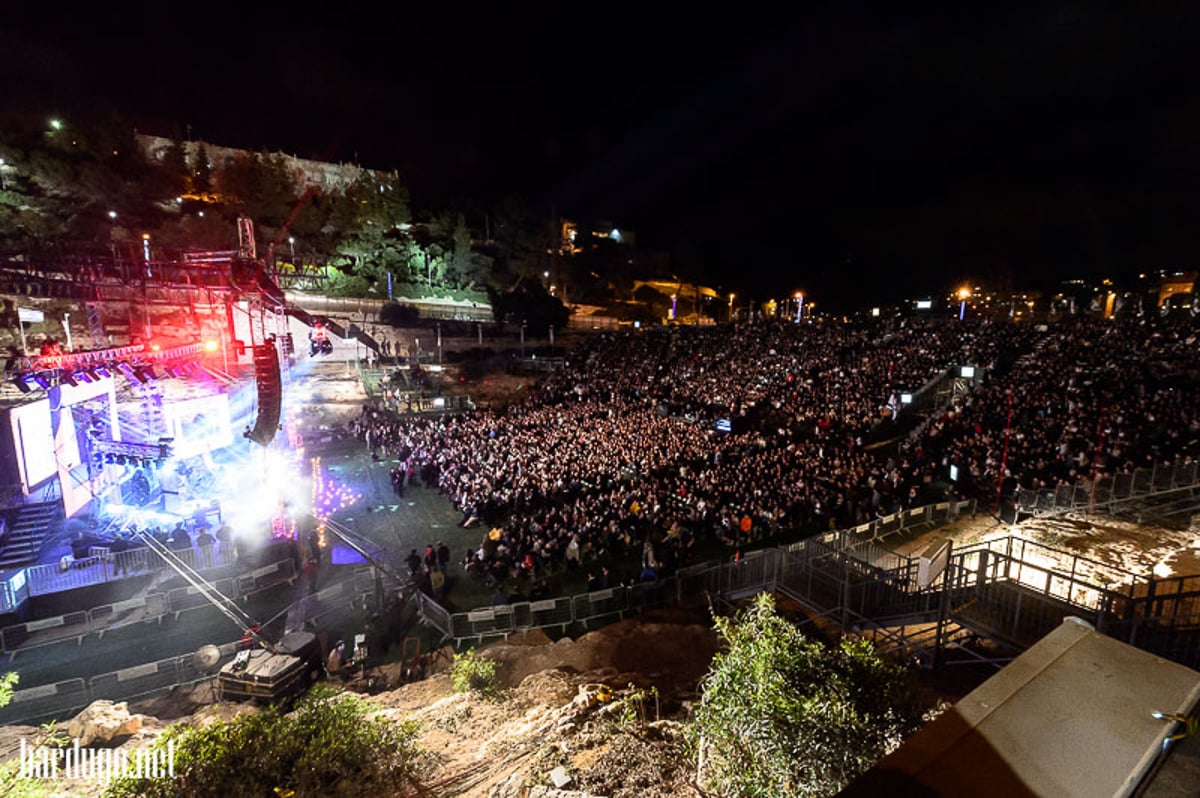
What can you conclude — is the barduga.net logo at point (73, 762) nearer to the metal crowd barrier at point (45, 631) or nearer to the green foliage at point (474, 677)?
the green foliage at point (474, 677)

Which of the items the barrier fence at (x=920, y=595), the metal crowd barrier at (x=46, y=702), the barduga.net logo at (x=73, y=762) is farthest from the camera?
the metal crowd barrier at (x=46, y=702)

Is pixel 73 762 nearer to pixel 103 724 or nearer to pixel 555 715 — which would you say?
pixel 103 724

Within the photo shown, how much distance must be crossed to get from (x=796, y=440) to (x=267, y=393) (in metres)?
18.1

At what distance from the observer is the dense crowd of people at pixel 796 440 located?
13852mm

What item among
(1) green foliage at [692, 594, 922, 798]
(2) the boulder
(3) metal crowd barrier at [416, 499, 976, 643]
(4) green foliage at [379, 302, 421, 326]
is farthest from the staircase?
(4) green foliage at [379, 302, 421, 326]

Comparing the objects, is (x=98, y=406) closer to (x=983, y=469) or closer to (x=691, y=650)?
(x=691, y=650)

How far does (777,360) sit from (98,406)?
29000 mm

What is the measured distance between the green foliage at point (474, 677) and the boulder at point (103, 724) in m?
4.78

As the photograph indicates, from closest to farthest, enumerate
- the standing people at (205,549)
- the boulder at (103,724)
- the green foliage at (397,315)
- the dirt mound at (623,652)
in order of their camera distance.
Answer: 1. the boulder at (103,724)
2. the dirt mound at (623,652)
3. the standing people at (205,549)
4. the green foliage at (397,315)

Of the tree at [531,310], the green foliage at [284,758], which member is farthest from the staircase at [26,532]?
the tree at [531,310]

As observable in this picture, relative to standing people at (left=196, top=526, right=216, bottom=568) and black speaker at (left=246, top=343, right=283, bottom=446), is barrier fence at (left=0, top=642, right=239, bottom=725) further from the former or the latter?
black speaker at (left=246, top=343, right=283, bottom=446)

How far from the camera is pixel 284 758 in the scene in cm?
458

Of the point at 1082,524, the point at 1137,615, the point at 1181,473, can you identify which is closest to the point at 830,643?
the point at 1137,615

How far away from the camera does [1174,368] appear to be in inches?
752
